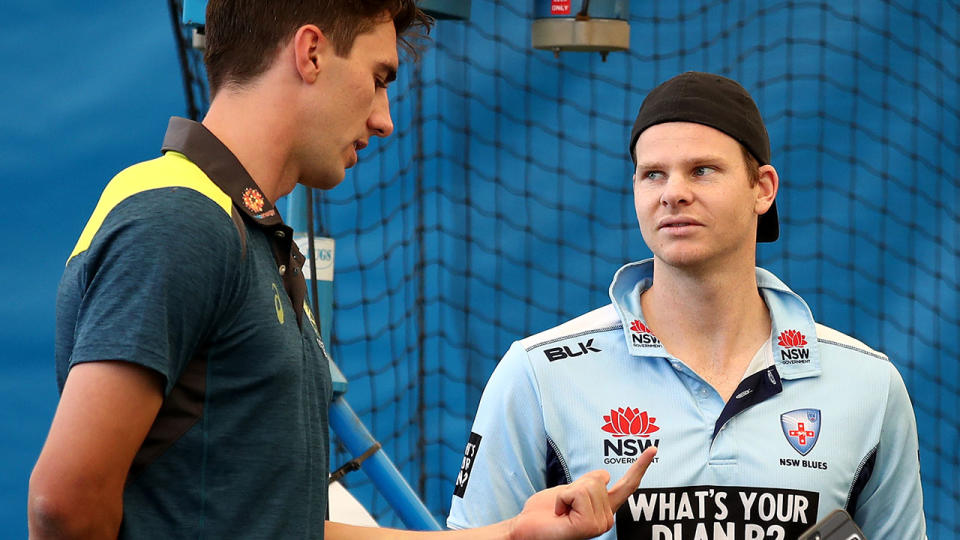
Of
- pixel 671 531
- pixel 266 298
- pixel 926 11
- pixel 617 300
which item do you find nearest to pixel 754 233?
pixel 617 300

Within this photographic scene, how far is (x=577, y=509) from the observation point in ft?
4.32

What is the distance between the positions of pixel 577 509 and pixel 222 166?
0.55m

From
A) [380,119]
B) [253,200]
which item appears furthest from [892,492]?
[253,200]

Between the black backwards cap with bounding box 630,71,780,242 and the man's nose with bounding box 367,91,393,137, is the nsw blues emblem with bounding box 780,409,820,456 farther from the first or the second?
the man's nose with bounding box 367,91,393,137

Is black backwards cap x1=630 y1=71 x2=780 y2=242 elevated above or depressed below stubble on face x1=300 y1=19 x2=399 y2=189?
above

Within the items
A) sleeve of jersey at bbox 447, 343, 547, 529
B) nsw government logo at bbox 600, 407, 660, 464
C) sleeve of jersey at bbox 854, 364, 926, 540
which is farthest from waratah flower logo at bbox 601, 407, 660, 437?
sleeve of jersey at bbox 854, 364, 926, 540

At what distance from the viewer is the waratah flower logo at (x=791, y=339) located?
177cm

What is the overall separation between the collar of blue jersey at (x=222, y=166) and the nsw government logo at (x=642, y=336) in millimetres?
740

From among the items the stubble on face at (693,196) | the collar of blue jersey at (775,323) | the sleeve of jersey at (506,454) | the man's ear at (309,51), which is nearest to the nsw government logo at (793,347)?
the collar of blue jersey at (775,323)

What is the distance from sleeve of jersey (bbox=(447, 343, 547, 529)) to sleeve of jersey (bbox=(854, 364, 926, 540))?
475mm

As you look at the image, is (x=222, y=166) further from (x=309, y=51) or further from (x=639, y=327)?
(x=639, y=327)

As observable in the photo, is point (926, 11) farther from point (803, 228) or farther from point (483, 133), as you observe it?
point (483, 133)

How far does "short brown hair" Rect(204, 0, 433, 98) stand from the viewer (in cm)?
119

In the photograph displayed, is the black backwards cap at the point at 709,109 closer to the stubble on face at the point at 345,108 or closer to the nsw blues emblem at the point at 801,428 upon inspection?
the nsw blues emblem at the point at 801,428
